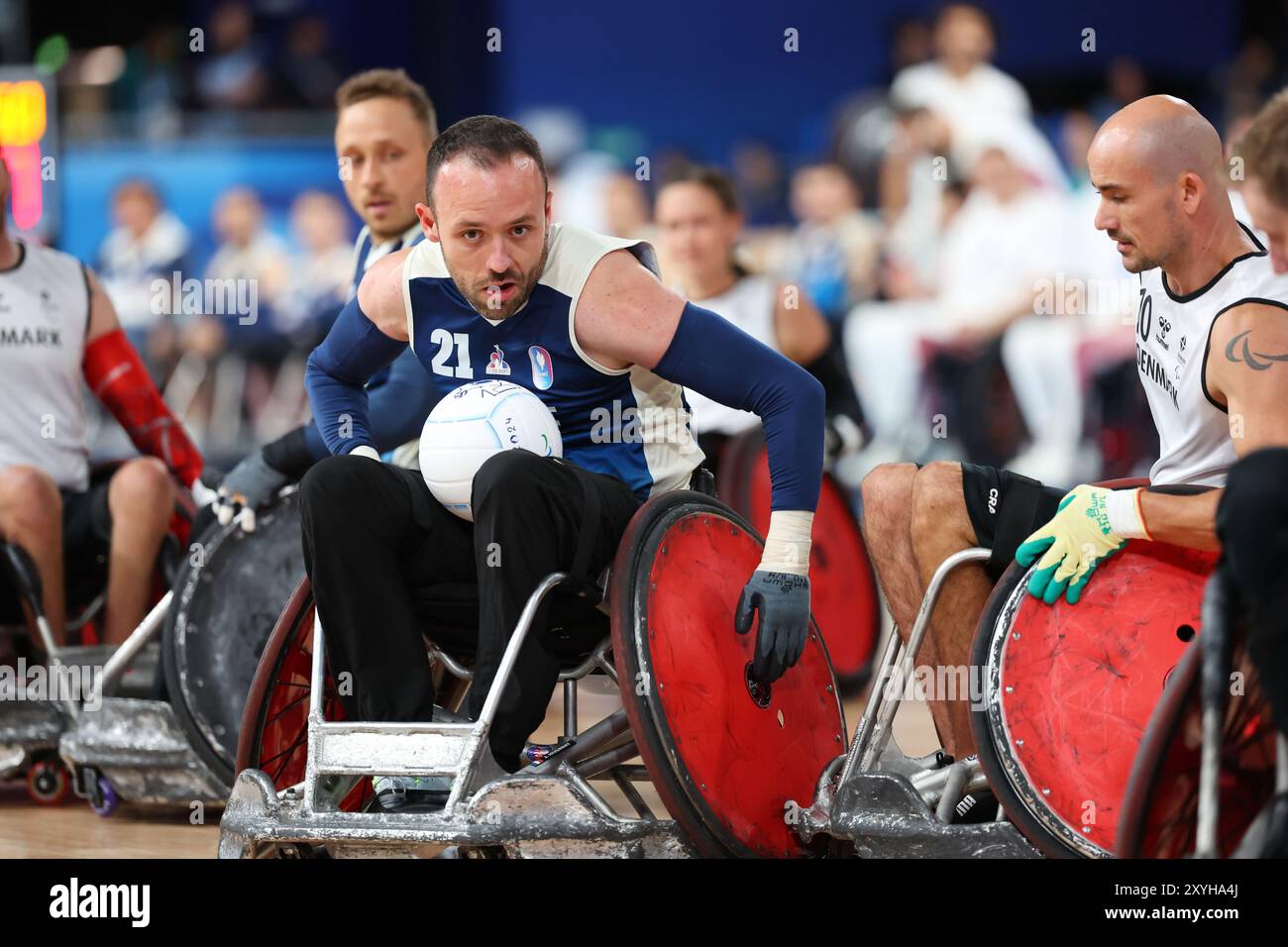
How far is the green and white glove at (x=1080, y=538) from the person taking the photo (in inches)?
130

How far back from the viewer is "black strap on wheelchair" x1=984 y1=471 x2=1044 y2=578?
3.63m

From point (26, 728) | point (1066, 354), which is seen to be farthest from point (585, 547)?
point (1066, 354)

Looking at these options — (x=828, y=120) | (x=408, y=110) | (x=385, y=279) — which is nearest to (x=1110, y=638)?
(x=385, y=279)

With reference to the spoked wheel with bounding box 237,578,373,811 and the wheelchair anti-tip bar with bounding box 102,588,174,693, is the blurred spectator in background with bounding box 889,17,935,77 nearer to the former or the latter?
the wheelchair anti-tip bar with bounding box 102,588,174,693

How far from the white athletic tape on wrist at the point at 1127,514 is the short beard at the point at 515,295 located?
3.75 ft

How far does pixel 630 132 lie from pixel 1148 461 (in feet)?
13.9

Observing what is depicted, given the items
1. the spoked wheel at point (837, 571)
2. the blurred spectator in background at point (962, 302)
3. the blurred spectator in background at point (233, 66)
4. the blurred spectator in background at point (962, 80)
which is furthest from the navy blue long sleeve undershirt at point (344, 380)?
the blurred spectator in background at point (233, 66)

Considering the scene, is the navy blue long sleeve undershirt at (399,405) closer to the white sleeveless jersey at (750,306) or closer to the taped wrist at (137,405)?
the taped wrist at (137,405)

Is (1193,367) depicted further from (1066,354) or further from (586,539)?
(1066,354)

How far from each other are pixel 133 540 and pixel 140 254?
7569mm
